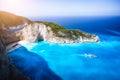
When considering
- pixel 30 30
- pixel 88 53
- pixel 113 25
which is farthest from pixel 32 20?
pixel 113 25

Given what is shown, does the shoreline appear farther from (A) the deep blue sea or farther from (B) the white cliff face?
(B) the white cliff face

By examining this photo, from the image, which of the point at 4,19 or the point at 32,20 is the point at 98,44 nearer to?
the point at 32,20

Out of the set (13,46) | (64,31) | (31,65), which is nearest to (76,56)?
(64,31)

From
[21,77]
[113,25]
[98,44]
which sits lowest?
[21,77]

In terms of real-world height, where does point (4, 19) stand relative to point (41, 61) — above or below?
above

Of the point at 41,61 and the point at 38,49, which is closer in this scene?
the point at 41,61

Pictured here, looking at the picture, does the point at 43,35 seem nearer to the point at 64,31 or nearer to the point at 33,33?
the point at 33,33
